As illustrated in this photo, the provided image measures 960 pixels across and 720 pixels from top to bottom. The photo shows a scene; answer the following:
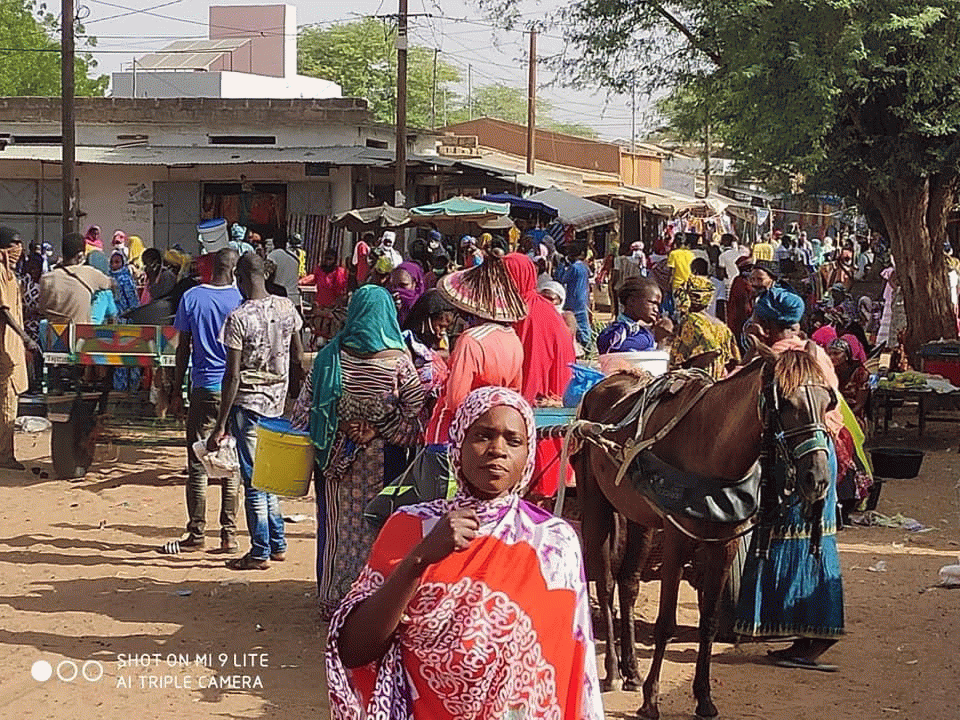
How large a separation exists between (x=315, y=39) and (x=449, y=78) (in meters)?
9.20

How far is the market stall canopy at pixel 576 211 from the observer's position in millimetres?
22953

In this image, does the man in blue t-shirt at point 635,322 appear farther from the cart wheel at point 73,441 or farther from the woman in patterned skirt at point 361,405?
the cart wheel at point 73,441

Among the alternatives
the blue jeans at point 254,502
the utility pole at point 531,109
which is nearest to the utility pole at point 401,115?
the utility pole at point 531,109

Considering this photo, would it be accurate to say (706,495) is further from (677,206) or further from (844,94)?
(677,206)

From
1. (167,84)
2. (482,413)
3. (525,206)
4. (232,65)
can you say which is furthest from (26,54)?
(482,413)

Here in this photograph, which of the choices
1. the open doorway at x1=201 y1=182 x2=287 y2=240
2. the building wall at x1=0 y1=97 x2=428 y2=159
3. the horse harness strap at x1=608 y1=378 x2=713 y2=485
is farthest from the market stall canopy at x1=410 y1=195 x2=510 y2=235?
the horse harness strap at x1=608 y1=378 x2=713 y2=485

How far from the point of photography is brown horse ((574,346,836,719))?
18.6 feet

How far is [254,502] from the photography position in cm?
884

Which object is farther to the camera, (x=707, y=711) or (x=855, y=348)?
(x=855, y=348)

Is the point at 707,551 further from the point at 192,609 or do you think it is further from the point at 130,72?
the point at 130,72

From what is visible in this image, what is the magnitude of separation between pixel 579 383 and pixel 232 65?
158 feet

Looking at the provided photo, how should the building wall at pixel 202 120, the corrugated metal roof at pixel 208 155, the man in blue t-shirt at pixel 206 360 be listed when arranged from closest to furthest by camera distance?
the man in blue t-shirt at pixel 206 360
the corrugated metal roof at pixel 208 155
the building wall at pixel 202 120

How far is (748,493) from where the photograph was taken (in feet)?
19.3

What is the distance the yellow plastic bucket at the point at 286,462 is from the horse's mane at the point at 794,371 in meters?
2.82
